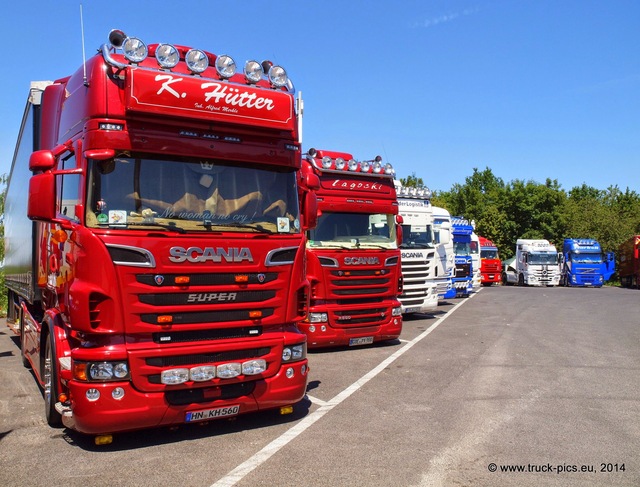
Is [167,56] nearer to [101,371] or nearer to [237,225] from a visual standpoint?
[237,225]

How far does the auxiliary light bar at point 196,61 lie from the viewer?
18.9 feet

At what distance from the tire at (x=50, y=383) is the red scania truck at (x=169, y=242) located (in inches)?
1.7

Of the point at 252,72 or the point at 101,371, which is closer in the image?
the point at 101,371

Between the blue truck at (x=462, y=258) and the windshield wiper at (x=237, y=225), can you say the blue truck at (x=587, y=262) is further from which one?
the windshield wiper at (x=237, y=225)

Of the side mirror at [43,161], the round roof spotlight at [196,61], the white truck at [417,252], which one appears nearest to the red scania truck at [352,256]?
the white truck at [417,252]

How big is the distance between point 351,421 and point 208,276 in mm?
2264

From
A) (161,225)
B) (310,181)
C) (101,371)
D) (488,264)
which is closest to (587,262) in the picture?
(488,264)

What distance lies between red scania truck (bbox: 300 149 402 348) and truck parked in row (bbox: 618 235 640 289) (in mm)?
35081

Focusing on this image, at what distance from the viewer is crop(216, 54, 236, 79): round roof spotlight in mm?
6270

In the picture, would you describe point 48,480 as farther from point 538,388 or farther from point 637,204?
point 637,204

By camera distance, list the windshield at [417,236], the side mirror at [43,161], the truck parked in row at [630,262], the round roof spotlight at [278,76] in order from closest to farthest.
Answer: the side mirror at [43,161], the round roof spotlight at [278,76], the windshield at [417,236], the truck parked in row at [630,262]

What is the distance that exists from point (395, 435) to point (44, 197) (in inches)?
162

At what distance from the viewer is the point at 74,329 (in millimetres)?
5445

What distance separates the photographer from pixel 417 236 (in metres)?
16.0
